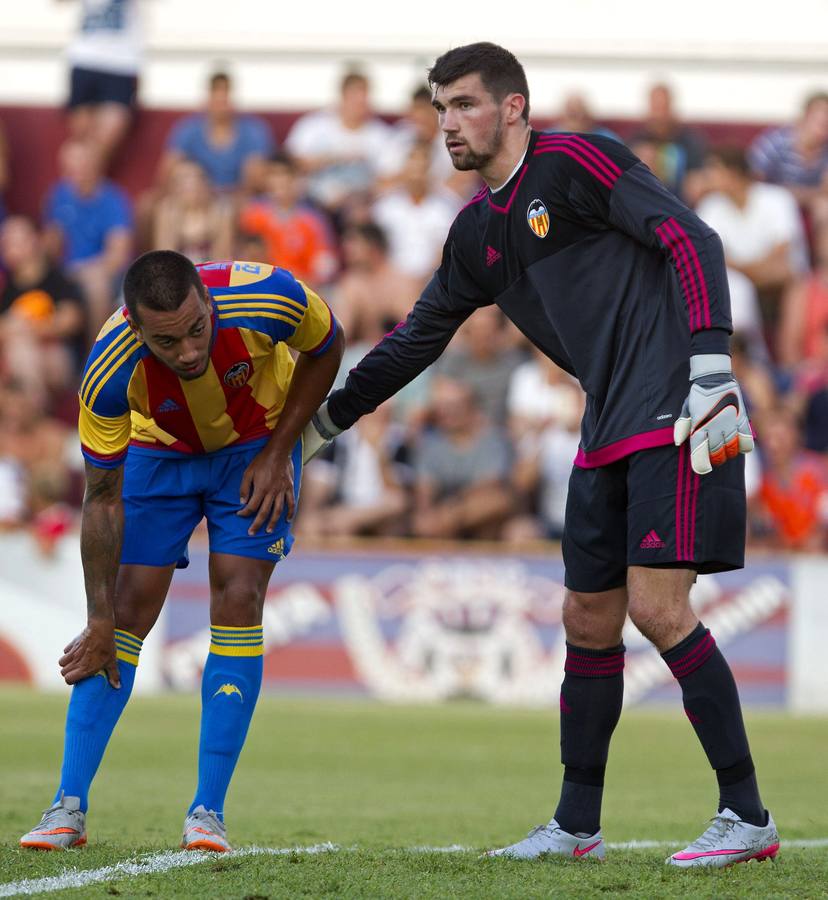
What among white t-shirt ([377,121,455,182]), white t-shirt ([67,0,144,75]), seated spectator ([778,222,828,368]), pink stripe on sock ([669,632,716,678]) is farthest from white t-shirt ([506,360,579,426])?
pink stripe on sock ([669,632,716,678])

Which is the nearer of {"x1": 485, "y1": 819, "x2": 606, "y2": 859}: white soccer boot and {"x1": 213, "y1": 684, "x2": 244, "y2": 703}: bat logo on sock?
{"x1": 485, "y1": 819, "x2": 606, "y2": 859}: white soccer boot

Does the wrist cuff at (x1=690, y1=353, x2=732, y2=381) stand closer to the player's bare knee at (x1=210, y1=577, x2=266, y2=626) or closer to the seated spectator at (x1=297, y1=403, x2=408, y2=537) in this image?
the player's bare knee at (x1=210, y1=577, x2=266, y2=626)

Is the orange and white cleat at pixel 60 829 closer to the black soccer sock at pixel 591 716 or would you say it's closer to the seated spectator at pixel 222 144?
the black soccer sock at pixel 591 716

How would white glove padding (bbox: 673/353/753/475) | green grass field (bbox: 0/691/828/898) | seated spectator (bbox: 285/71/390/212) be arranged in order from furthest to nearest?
seated spectator (bbox: 285/71/390/212) → white glove padding (bbox: 673/353/753/475) → green grass field (bbox: 0/691/828/898)

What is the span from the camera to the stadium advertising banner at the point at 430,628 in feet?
41.9

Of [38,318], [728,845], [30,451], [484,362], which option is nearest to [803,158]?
[484,362]

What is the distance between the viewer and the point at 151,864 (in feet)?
15.1

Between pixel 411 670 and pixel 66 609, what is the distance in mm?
3048

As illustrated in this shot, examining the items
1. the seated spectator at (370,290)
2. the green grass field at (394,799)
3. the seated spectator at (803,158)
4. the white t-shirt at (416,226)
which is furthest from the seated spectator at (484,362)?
the seated spectator at (803,158)

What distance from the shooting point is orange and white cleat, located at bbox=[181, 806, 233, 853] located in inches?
197

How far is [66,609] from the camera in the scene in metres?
13.1

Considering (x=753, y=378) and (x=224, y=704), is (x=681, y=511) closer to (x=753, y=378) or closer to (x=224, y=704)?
(x=224, y=704)

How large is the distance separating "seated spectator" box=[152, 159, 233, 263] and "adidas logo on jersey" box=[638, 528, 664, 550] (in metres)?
10.7

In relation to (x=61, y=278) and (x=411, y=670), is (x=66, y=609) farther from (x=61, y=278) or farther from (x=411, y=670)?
(x=61, y=278)
